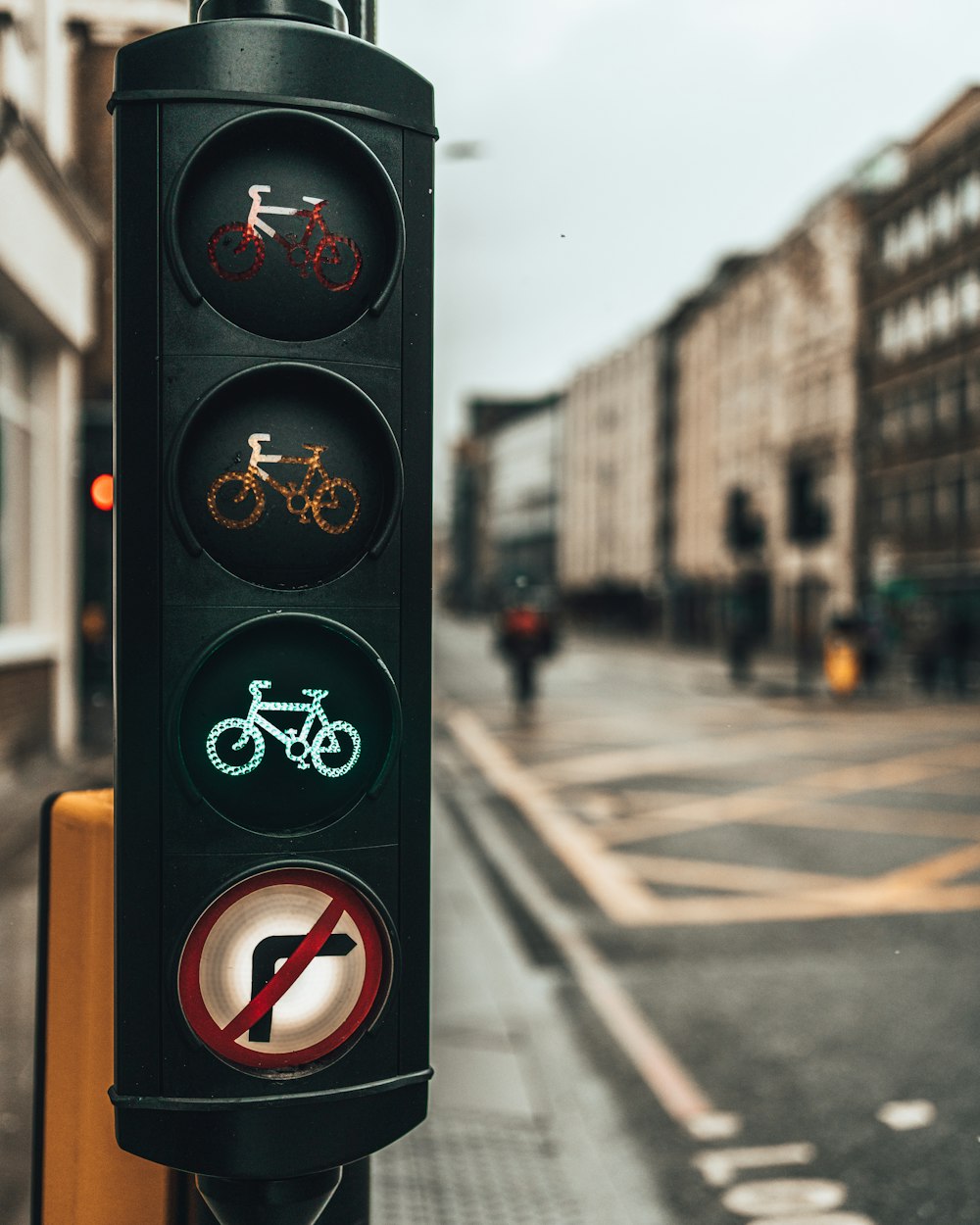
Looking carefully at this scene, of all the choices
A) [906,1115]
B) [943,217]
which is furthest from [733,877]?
[943,217]

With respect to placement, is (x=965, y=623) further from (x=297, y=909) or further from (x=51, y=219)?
(x=297, y=909)

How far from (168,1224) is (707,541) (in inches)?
2318

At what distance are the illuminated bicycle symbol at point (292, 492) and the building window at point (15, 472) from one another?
6.29 m

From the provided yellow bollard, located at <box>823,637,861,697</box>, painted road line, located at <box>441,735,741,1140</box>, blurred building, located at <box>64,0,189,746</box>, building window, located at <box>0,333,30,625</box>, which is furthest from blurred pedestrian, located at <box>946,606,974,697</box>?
blurred building, located at <box>64,0,189,746</box>

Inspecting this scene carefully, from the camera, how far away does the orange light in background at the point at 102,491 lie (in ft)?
5.88

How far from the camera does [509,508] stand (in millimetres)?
91000

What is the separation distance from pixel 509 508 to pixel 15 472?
274 feet

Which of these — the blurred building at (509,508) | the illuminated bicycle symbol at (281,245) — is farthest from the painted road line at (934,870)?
the blurred building at (509,508)

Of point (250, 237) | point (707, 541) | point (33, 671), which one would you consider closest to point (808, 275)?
point (707, 541)

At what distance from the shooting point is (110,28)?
241 cm

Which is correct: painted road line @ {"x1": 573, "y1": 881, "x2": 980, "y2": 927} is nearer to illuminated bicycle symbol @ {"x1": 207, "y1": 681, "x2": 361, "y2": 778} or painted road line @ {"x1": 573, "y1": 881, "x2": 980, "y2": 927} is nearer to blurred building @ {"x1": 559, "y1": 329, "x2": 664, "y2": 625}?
illuminated bicycle symbol @ {"x1": 207, "y1": 681, "x2": 361, "y2": 778}

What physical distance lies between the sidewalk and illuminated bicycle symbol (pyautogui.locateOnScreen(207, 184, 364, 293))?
9.47ft

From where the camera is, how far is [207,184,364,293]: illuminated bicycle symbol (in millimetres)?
1396

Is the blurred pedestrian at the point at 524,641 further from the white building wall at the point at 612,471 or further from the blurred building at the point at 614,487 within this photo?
the white building wall at the point at 612,471
